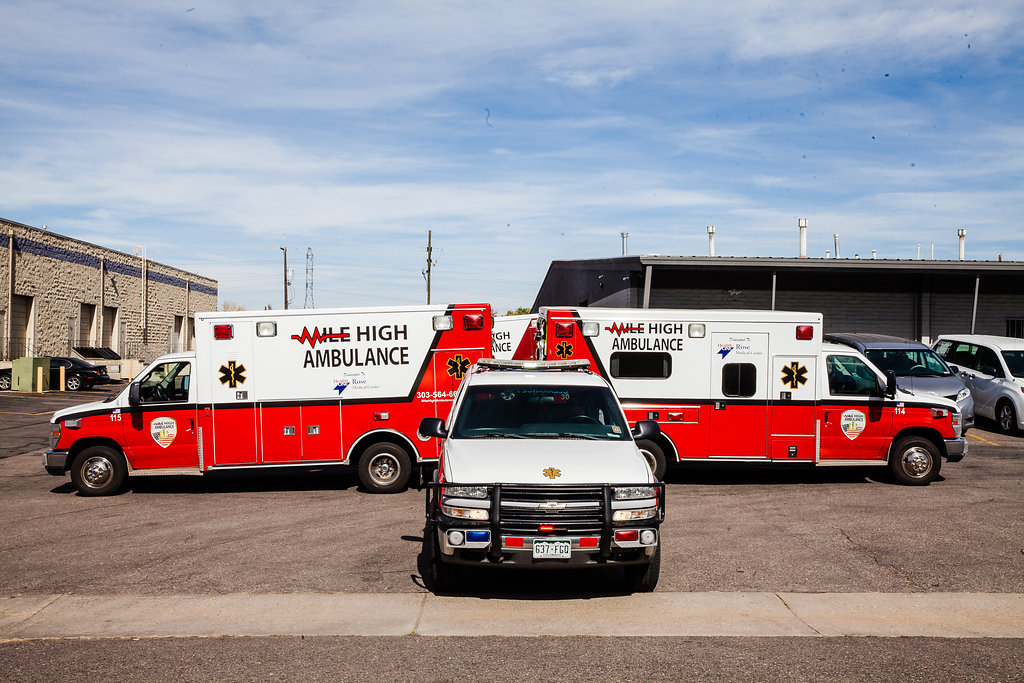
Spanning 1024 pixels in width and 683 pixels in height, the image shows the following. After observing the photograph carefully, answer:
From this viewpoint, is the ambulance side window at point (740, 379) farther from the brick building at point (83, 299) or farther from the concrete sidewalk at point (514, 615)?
the brick building at point (83, 299)

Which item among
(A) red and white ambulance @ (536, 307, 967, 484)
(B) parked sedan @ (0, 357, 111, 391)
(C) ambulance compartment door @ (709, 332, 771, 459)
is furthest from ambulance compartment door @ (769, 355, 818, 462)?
(B) parked sedan @ (0, 357, 111, 391)

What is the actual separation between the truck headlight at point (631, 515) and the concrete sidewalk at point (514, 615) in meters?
0.74

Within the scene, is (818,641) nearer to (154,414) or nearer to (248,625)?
(248,625)

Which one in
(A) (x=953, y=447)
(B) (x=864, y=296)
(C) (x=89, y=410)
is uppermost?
(B) (x=864, y=296)

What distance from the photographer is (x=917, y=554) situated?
29.4ft

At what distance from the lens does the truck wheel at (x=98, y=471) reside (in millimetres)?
12594

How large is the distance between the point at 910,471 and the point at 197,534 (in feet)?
32.2

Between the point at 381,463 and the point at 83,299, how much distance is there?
33.7m

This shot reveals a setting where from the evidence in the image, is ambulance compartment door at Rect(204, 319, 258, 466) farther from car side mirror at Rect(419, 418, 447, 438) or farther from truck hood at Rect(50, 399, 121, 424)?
car side mirror at Rect(419, 418, 447, 438)

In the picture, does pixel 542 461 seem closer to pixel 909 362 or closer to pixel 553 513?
pixel 553 513

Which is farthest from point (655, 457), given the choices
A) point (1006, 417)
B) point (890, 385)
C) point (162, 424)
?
point (1006, 417)

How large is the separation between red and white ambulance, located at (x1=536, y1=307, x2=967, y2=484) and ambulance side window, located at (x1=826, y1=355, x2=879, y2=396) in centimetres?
2

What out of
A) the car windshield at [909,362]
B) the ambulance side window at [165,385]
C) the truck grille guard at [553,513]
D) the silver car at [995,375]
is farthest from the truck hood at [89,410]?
the silver car at [995,375]

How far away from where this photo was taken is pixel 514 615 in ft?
22.8
